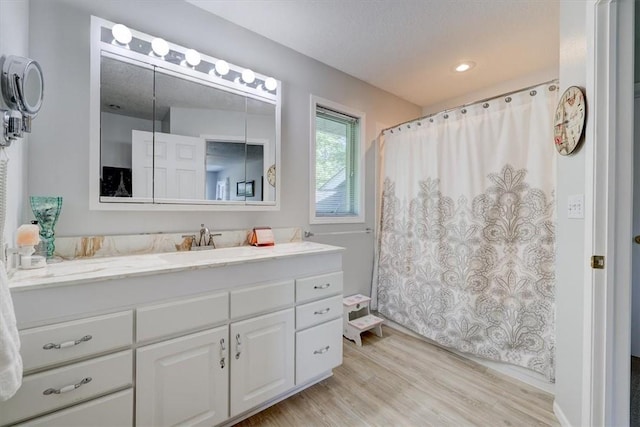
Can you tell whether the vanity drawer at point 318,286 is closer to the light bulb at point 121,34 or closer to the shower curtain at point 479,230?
the shower curtain at point 479,230

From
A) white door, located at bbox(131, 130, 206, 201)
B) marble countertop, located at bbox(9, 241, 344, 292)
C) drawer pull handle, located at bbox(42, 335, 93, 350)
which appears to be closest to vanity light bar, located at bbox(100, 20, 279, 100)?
white door, located at bbox(131, 130, 206, 201)

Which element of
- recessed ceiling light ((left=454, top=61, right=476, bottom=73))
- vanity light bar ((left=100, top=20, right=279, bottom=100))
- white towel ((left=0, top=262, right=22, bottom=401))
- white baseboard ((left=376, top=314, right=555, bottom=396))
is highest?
recessed ceiling light ((left=454, top=61, right=476, bottom=73))

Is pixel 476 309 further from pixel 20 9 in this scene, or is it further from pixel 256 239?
pixel 20 9

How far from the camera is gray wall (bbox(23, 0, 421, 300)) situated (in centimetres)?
132

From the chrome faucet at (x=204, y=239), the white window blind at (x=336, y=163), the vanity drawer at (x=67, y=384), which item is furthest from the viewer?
the white window blind at (x=336, y=163)

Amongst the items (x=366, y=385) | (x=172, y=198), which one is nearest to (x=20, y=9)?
(x=172, y=198)

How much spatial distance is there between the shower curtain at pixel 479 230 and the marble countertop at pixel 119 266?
1186 mm

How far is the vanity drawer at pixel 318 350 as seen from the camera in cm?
160

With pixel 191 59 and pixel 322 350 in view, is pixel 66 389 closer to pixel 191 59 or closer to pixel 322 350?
pixel 322 350

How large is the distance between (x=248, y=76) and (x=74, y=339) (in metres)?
1.74

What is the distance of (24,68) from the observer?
0.99 meters

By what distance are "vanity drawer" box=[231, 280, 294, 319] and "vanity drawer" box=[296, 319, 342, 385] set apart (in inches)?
9.5

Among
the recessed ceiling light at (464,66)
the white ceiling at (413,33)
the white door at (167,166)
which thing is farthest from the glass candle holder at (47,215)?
the recessed ceiling light at (464,66)

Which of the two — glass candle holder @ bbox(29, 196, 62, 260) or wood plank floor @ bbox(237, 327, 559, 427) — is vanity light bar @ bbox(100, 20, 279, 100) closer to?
glass candle holder @ bbox(29, 196, 62, 260)
